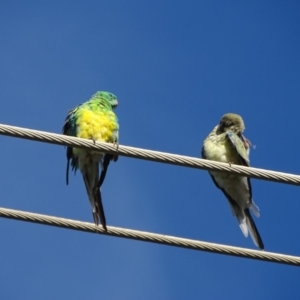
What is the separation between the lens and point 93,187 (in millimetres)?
8078

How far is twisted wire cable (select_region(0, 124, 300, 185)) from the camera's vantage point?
5.87m

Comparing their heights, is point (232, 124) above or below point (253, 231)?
above

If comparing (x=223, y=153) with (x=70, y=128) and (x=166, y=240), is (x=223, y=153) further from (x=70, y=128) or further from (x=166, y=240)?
(x=166, y=240)

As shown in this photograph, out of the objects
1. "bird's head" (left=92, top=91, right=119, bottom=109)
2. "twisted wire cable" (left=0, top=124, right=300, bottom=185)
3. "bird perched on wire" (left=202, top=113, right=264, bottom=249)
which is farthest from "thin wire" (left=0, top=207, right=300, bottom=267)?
"bird's head" (left=92, top=91, right=119, bottom=109)

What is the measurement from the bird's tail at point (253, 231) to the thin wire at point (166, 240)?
1180 millimetres

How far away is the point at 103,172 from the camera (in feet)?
26.7

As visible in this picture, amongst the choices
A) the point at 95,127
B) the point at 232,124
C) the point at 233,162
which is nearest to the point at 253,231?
the point at 233,162

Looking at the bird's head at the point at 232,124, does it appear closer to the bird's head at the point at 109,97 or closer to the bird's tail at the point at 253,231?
the bird's tail at the point at 253,231

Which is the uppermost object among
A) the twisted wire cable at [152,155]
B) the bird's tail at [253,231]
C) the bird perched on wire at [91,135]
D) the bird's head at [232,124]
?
the bird's head at [232,124]

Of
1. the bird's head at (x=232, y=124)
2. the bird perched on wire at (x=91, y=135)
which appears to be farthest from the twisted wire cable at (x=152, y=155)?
the bird's head at (x=232, y=124)

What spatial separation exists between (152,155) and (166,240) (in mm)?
758

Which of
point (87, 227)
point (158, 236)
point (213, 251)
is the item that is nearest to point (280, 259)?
point (213, 251)

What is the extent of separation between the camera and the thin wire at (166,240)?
621 cm

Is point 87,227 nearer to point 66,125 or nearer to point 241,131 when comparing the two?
point 66,125
